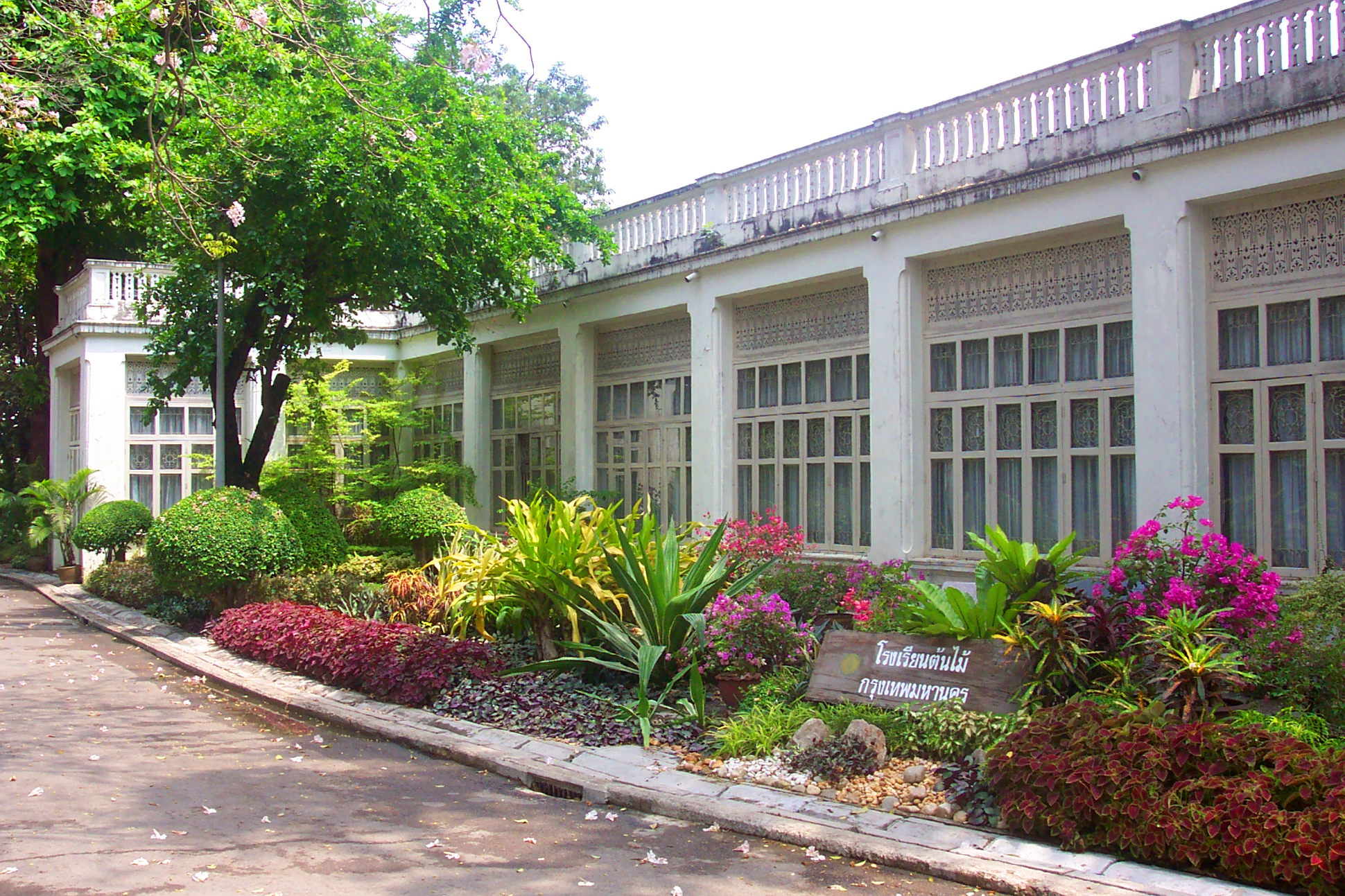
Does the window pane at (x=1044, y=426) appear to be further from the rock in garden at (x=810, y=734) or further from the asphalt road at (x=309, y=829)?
the asphalt road at (x=309, y=829)

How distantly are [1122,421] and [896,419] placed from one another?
2.22 m

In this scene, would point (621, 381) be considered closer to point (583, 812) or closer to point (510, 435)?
point (510, 435)

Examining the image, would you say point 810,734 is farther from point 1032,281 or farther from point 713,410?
point 713,410

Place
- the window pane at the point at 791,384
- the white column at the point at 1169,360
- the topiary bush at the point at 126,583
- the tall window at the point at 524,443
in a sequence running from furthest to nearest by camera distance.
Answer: the tall window at the point at 524,443 → the topiary bush at the point at 126,583 → the window pane at the point at 791,384 → the white column at the point at 1169,360

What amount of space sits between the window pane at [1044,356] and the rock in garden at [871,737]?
490 centimetres

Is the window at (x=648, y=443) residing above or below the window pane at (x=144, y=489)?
above

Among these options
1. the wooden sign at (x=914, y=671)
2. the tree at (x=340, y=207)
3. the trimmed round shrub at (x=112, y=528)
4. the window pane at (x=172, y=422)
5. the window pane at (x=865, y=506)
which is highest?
the tree at (x=340, y=207)

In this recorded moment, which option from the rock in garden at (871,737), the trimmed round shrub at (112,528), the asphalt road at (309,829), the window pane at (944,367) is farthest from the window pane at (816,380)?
the trimmed round shrub at (112,528)

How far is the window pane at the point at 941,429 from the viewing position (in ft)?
37.2

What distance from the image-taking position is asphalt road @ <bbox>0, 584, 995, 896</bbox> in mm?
5215

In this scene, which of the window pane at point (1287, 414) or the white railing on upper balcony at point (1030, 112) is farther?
the white railing on upper balcony at point (1030, 112)

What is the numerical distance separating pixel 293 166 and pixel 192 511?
14.1ft

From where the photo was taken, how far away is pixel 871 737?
684 centimetres

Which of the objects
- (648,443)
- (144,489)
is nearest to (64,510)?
(144,489)
